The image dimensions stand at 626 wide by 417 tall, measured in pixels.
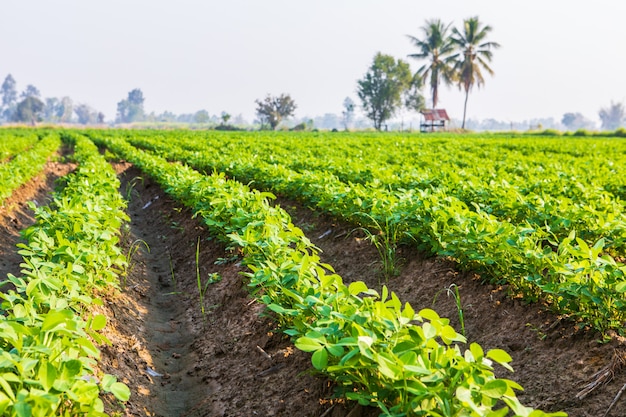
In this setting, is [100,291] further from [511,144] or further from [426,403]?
[511,144]

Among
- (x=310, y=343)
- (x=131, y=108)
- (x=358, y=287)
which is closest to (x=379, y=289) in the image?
(x=358, y=287)

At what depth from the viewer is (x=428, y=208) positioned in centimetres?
569

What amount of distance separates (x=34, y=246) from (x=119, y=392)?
2.08m

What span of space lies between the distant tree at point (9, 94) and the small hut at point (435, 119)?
490 feet

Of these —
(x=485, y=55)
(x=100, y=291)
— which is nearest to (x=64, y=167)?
(x=100, y=291)

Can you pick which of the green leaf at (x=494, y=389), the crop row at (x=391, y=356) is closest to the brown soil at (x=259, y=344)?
the crop row at (x=391, y=356)

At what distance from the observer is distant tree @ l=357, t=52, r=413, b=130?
86.9m

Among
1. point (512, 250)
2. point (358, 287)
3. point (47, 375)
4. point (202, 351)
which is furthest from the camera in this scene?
point (202, 351)

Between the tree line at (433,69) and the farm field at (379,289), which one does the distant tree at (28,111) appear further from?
the farm field at (379,289)

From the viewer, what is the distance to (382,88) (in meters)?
87.2

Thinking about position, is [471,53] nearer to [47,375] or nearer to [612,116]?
[47,375]

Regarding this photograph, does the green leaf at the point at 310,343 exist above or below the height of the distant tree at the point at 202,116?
below

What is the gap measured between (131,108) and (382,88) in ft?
368

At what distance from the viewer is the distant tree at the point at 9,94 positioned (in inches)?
6875
